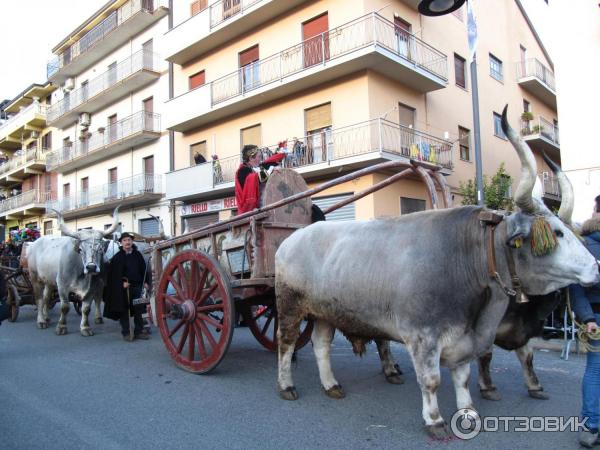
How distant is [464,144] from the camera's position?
19.3m

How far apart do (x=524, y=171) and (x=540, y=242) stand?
509 mm

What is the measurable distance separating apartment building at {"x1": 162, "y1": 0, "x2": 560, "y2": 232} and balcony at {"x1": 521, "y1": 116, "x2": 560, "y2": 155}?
0.36 feet

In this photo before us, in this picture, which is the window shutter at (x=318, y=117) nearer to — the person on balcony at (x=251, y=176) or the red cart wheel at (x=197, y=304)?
the person on balcony at (x=251, y=176)

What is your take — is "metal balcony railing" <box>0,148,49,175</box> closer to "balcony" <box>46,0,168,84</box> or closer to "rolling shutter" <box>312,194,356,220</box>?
"balcony" <box>46,0,168,84</box>

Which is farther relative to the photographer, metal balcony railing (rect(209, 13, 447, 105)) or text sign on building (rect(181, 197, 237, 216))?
text sign on building (rect(181, 197, 237, 216))

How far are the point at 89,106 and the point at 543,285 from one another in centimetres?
2809

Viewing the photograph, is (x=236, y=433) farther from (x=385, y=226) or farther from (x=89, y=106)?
(x=89, y=106)

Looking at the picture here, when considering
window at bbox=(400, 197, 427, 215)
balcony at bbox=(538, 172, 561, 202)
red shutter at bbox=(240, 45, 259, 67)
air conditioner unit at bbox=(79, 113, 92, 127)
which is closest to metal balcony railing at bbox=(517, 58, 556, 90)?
balcony at bbox=(538, 172, 561, 202)

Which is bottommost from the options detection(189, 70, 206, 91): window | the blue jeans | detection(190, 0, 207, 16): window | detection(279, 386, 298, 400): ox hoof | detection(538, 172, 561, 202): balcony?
detection(279, 386, 298, 400): ox hoof

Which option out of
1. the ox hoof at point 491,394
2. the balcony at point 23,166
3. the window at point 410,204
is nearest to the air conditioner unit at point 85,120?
the balcony at point 23,166

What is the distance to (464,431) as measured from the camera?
380 cm

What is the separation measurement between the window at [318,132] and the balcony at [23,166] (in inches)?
930

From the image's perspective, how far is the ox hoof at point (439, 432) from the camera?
363 cm

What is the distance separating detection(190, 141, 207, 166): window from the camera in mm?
20312
